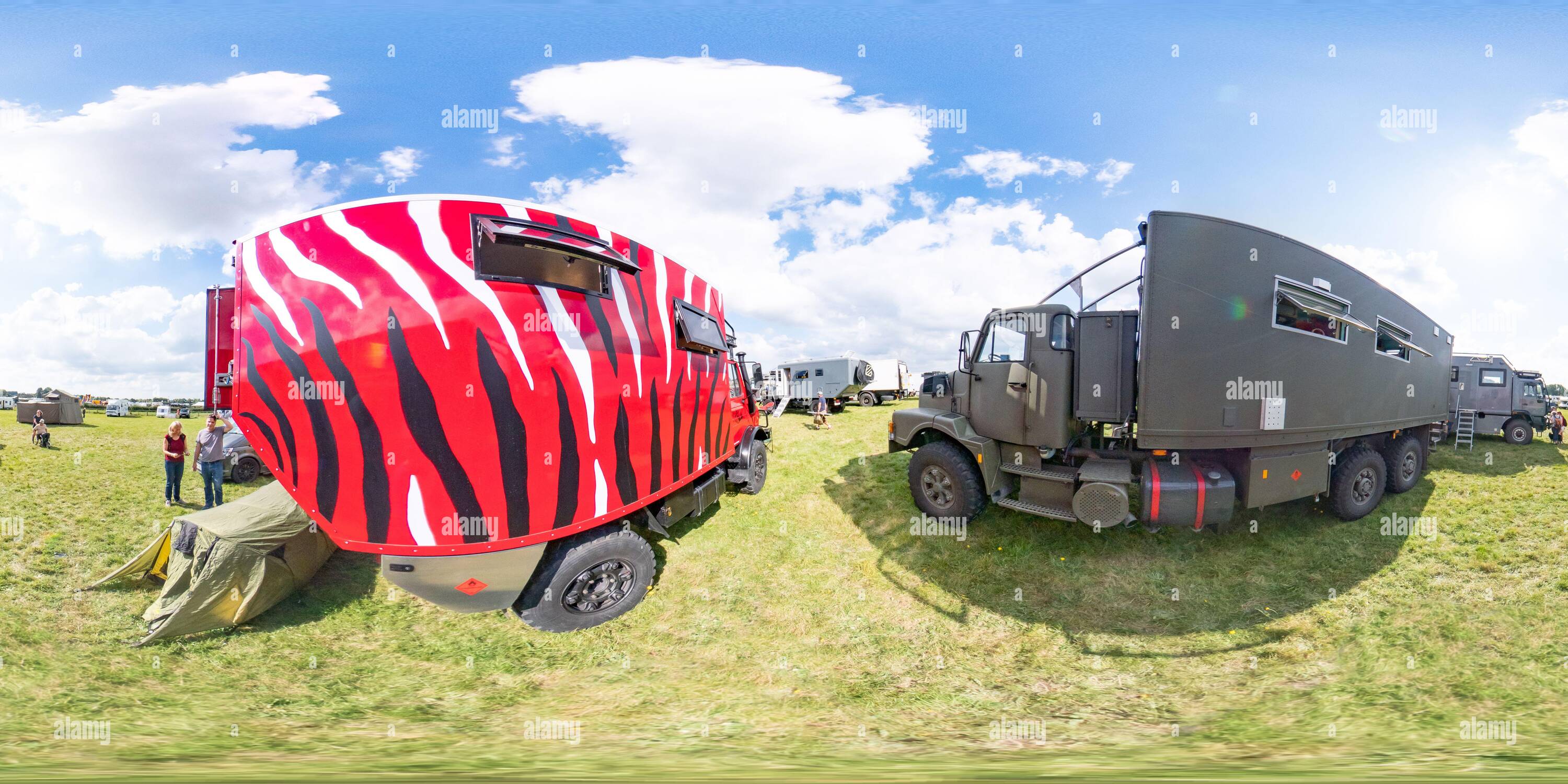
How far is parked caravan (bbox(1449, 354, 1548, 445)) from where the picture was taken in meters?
12.2

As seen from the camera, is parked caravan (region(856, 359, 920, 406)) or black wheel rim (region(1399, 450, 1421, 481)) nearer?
black wheel rim (region(1399, 450, 1421, 481))

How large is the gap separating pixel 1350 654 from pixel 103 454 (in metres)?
18.5

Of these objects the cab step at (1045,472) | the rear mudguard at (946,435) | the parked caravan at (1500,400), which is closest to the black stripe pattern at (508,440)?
the rear mudguard at (946,435)

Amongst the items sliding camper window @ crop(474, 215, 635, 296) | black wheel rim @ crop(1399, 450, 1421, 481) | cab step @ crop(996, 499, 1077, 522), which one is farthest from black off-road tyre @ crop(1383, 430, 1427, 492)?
sliding camper window @ crop(474, 215, 635, 296)

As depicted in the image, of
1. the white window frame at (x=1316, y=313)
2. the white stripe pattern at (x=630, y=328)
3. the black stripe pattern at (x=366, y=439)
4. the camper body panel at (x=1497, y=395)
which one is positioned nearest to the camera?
the black stripe pattern at (x=366, y=439)

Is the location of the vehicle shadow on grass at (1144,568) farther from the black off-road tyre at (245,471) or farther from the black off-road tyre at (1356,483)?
the black off-road tyre at (245,471)

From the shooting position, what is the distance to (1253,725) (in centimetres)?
367

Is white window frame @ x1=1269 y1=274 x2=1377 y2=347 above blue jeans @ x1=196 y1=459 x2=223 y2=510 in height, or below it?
above

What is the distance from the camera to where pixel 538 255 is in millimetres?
3928

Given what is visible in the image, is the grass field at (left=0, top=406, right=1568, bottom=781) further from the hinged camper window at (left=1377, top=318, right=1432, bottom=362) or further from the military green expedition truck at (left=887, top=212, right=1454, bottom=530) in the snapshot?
the hinged camper window at (left=1377, top=318, right=1432, bottom=362)

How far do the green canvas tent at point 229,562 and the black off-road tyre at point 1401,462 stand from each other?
1301cm

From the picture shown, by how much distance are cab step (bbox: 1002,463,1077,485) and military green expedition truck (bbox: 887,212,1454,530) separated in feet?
0.06

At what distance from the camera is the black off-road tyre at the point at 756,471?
7.46 m

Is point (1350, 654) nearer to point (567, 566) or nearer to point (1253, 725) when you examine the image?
point (1253, 725)
